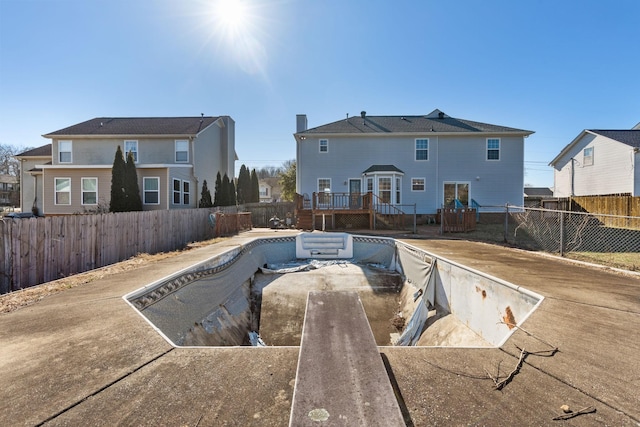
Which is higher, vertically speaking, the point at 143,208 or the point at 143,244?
the point at 143,208

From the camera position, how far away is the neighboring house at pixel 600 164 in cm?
1858

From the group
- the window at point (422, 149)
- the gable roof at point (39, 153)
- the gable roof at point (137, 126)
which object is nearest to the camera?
the window at point (422, 149)

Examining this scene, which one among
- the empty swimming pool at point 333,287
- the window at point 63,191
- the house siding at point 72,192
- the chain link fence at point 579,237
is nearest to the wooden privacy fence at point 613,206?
the chain link fence at point 579,237

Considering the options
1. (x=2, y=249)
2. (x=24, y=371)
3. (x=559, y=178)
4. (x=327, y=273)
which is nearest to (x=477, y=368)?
(x=24, y=371)

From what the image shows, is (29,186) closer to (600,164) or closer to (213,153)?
(213,153)

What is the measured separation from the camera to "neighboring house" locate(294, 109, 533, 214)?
A: 17.8m

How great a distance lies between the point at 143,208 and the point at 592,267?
18294 mm

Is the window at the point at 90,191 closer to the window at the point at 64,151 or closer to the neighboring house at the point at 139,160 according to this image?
the neighboring house at the point at 139,160

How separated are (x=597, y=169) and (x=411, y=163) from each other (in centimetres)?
1474

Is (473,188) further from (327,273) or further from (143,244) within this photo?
(143,244)

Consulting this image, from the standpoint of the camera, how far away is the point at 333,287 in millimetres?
8273

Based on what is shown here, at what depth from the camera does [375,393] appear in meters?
2.02

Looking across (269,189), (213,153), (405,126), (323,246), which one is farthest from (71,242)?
(269,189)

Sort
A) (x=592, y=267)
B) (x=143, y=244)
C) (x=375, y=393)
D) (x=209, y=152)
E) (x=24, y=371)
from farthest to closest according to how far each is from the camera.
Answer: (x=209, y=152) → (x=143, y=244) → (x=592, y=267) → (x=24, y=371) → (x=375, y=393)
